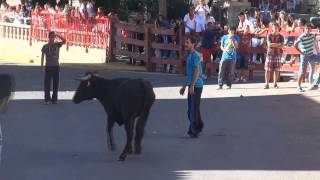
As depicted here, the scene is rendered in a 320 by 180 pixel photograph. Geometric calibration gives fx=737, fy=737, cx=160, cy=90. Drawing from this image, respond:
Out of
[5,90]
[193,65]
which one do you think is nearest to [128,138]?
[193,65]

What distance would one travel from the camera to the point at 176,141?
38.1 ft

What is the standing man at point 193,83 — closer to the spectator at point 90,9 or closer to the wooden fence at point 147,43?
the wooden fence at point 147,43

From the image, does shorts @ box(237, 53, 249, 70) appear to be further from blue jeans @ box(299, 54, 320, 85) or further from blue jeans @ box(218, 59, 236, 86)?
blue jeans @ box(299, 54, 320, 85)

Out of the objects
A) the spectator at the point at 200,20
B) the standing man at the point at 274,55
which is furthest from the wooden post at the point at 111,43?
the standing man at the point at 274,55

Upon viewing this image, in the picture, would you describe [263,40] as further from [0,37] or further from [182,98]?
[0,37]

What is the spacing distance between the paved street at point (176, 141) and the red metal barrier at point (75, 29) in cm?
864

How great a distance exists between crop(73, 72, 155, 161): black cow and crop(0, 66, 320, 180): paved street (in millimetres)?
379

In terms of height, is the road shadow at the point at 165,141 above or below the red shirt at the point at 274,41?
below

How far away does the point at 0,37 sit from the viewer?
33125 mm

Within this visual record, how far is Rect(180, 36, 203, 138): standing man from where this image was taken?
11.6 metres

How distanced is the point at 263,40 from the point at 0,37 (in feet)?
51.4

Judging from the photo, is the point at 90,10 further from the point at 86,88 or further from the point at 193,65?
the point at 86,88

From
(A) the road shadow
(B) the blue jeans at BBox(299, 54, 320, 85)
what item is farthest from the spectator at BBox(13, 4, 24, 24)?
(B) the blue jeans at BBox(299, 54, 320, 85)

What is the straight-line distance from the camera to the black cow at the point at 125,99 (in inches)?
389
